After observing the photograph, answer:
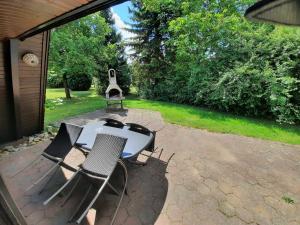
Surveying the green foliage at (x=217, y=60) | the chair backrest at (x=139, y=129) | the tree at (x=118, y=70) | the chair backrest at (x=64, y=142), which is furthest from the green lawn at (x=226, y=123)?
the tree at (x=118, y=70)

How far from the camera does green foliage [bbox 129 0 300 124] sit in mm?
7488

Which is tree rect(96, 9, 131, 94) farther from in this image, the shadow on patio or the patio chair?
the patio chair

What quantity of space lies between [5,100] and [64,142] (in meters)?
2.55

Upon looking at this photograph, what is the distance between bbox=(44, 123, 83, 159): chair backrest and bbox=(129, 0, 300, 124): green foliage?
20.7 feet

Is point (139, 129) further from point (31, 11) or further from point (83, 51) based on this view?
point (83, 51)

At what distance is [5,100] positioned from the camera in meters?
5.13

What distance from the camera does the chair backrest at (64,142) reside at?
3.70 metres

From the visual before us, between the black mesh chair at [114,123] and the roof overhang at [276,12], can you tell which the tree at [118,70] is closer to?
the black mesh chair at [114,123]

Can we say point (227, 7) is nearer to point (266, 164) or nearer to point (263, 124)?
point (263, 124)

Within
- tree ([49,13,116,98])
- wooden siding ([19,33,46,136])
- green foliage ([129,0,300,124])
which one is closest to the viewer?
wooden siding ([19,33,46,136])

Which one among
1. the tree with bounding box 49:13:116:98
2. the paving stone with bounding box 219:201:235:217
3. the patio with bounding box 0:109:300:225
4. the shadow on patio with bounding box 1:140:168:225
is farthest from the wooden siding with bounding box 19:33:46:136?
the tree with bounding box 49:13:116:98

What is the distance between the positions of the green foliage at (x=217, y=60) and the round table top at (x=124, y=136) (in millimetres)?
5135

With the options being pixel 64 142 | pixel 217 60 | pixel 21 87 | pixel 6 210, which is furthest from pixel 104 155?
pixel 217 60

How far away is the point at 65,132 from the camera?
3.88 meters
